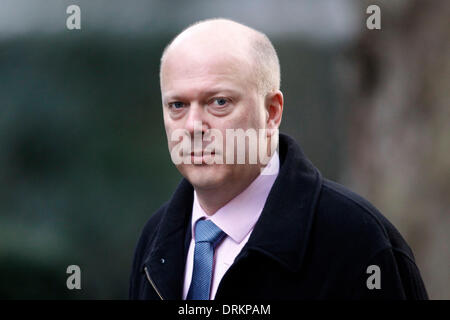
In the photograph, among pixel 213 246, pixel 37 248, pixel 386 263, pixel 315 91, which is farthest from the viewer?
pixel 315 91

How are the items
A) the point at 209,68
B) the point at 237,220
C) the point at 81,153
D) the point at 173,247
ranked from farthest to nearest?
the point at 81,153
the point at 173,247
the point at 237,220
the point at 209,68

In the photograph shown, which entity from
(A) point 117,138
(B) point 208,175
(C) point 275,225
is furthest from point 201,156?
(A) point 117,138

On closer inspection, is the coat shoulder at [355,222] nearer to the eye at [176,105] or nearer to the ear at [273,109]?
the ear at [273,109]

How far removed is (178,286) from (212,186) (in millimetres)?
367

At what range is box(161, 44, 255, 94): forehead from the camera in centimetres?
206

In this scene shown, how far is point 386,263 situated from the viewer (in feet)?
6.69

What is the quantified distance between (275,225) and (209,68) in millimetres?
521

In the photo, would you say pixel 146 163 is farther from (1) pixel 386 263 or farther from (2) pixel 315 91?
(1) pixel 386 263

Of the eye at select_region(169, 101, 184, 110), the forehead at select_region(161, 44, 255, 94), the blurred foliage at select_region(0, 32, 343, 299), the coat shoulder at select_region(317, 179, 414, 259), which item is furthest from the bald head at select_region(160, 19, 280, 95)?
the blurred foliage at select_region(0, 32, 343, 299)

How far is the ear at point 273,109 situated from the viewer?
2234mm

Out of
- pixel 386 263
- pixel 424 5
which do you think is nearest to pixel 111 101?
pixel 424 5

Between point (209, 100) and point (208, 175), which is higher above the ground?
point (209, 100)

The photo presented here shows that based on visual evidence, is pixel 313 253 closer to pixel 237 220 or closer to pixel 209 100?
pixel 237 220

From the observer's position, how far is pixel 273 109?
2264mm
